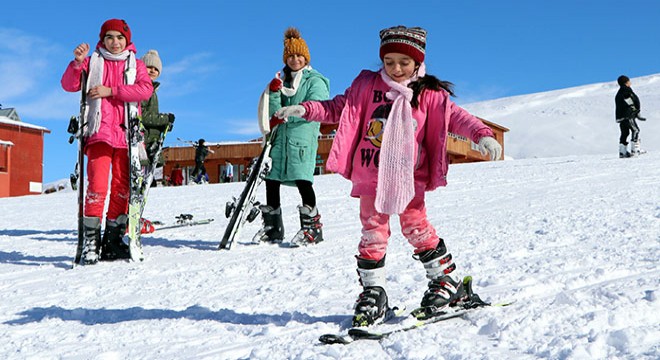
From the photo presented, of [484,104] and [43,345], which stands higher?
[484,104]

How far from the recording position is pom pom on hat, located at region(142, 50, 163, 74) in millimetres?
6688

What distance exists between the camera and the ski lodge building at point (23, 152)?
1626 inches

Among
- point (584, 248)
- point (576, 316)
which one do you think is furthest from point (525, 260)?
point (576, 316)

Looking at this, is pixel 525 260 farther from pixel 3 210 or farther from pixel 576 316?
pixel 3 210

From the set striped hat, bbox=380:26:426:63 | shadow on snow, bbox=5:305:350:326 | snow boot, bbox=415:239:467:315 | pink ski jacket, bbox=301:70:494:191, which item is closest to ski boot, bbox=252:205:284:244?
shadow on snow, bbox=5:305:350:326

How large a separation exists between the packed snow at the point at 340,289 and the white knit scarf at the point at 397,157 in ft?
1.85

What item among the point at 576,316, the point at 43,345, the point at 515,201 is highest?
the point at 515,201

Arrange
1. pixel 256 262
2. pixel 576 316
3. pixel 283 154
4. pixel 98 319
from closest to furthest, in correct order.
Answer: pixel 576 316
pixel 98 319
pixel 256 262
pixel 283 154

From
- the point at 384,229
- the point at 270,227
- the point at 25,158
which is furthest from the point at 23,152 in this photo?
the point at 384,229

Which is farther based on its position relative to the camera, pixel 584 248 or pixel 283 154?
pixel 283 154

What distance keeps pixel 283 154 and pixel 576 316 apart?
11.8ft

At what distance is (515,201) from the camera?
7.88m

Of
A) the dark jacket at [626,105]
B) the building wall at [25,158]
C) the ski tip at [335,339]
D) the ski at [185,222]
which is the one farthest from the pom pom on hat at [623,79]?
the building wall at [25,158]

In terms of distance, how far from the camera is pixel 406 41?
3014 mm
